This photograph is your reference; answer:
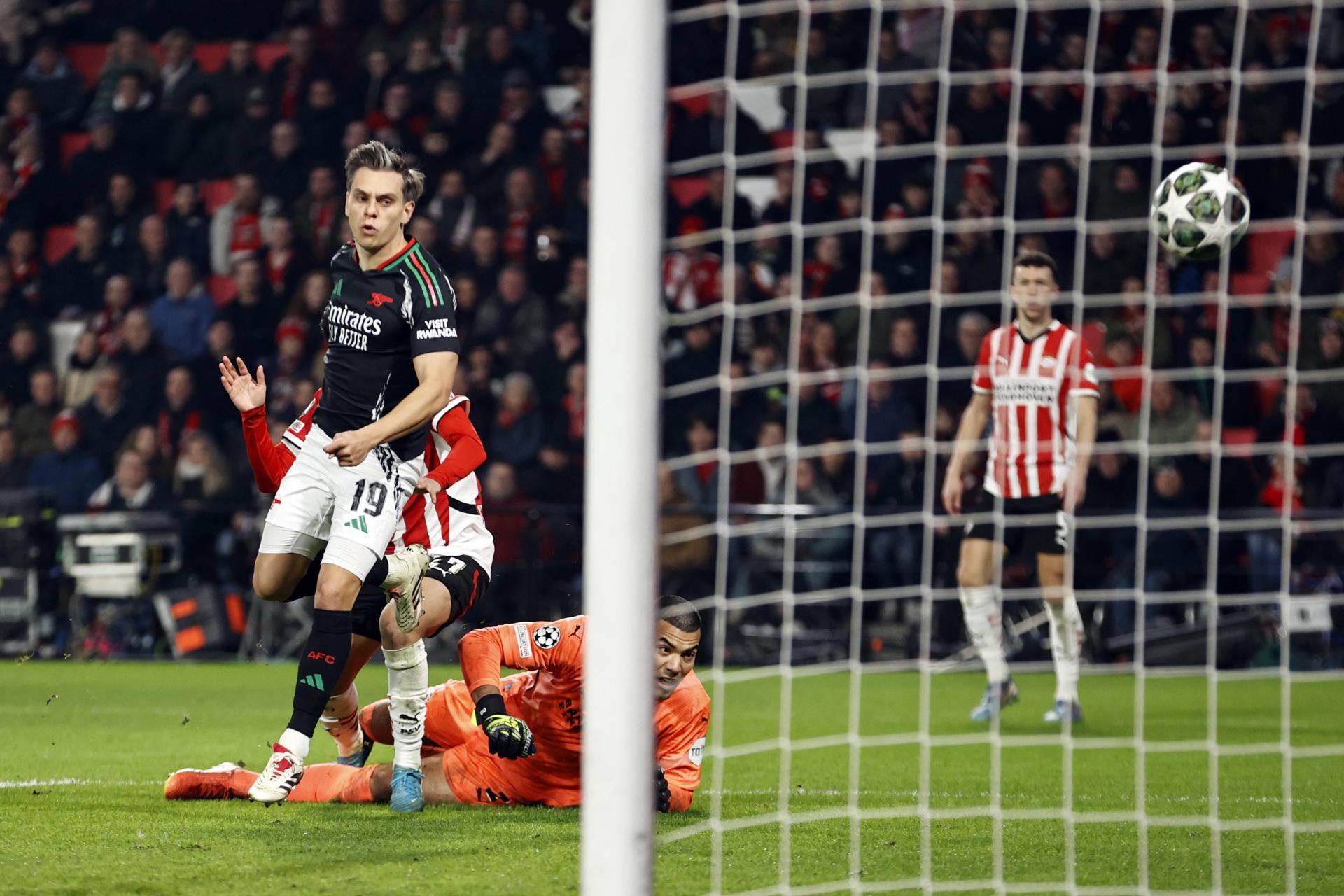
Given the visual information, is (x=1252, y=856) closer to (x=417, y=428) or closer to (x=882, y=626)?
(x=417, y=428)

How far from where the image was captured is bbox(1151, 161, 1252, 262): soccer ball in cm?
566

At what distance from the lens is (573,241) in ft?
37.1

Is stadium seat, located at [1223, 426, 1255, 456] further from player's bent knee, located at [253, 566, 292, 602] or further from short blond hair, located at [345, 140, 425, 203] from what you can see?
player's bent knee, located at [253, 566, 292, 602]

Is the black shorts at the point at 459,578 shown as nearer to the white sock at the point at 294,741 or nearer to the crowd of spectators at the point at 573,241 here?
the white sock at the point at 294,741

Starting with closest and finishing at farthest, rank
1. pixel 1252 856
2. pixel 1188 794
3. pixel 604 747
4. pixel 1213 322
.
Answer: pixel 604 747 → pixel 1252 856 → pixel 1188 794 → pixel 1213 322

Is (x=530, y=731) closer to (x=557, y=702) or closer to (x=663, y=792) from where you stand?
(x=557, y=702)

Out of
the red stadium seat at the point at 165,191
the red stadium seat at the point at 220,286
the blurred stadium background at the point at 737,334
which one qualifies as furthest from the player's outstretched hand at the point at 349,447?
the red stadium seat at the point at 165,191

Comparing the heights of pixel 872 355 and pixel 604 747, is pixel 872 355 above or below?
above

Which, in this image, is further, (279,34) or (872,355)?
(279,34)

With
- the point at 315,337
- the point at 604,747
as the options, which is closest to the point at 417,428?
the point at 604,747

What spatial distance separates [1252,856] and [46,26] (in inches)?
463

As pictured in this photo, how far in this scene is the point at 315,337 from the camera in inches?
440

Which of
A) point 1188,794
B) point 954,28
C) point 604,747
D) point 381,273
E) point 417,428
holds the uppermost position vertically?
point 954,28

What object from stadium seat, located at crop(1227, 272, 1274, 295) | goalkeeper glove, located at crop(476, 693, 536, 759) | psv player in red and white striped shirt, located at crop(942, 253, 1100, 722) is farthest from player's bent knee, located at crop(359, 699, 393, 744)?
stadium seat, located at crop(1227, 272, 1274, 295)
